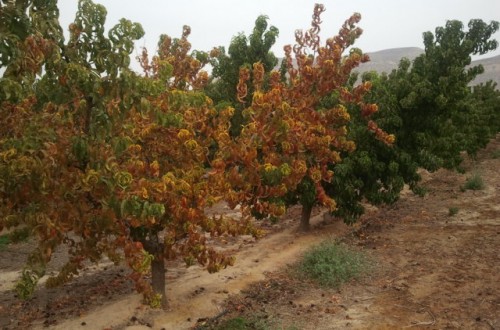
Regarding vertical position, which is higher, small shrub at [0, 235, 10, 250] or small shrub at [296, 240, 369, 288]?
small shrub at [0, 235, 10, 250]

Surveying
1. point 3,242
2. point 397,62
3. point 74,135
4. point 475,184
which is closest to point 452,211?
point 475,184

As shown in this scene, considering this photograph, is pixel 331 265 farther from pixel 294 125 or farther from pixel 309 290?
pixel 294 125

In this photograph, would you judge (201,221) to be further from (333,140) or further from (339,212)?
(339,212)

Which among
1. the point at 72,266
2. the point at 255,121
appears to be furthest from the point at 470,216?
the point at 72,266

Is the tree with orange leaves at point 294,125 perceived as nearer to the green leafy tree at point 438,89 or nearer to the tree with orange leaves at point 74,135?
the tree with orange leaves at point 74,135

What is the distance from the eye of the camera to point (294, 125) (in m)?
9.05

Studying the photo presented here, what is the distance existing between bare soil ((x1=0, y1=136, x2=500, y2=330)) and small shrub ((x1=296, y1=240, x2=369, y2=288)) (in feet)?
0.90

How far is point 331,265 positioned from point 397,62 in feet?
527

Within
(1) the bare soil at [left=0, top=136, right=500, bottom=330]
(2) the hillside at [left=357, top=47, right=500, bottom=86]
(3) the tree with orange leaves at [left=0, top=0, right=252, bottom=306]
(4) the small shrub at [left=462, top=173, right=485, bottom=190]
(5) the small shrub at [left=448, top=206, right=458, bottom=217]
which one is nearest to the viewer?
(3) the tree with orange leaves at [left=0, top=0, right=252, bottom=306]

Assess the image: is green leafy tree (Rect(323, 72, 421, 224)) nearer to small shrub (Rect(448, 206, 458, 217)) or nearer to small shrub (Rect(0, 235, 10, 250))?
small shrub (Rect(448, 206, 458, 217))

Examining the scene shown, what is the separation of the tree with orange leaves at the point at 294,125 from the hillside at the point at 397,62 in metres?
94.8

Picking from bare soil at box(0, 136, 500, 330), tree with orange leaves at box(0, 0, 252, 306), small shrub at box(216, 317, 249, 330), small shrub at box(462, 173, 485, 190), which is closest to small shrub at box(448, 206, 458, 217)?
bare soil at box(0, 136, 500, 330)

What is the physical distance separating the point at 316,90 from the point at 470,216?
8123mm

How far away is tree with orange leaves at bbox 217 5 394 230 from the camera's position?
7.82 metres
